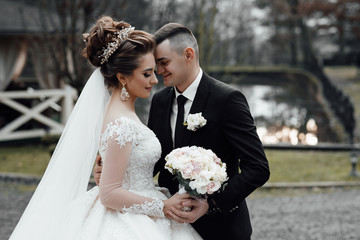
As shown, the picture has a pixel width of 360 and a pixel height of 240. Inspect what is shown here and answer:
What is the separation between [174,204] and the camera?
2738mm

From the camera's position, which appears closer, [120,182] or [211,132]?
[120,182]

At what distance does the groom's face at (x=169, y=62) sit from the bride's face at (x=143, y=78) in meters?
0.10

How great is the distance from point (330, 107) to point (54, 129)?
13.0 meters

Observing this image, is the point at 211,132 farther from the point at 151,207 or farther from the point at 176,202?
the point at 151,207

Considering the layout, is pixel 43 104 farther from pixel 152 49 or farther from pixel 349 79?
pixel 349 79

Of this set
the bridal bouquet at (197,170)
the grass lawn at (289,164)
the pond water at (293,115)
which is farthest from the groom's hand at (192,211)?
the pond water at (293,115)

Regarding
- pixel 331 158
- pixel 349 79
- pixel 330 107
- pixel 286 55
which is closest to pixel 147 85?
pixel 331 158

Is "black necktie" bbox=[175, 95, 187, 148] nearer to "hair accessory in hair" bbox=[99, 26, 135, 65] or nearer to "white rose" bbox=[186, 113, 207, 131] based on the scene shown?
"white rose" bbox=[186, 113, 207, 131]

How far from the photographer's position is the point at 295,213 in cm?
699

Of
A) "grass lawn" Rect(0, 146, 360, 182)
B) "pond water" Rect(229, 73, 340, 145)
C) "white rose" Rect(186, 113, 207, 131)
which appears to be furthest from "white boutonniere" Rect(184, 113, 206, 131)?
"pond water" Rect(229, 73, 340, 145)

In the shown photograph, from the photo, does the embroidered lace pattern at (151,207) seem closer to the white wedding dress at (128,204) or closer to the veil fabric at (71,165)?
the white wedding dress at (128,204)

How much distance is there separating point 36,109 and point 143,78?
1093 centimetres

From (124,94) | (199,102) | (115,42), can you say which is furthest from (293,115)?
(115,42)

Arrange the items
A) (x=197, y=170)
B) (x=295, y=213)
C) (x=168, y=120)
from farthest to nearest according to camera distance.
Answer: (x=295, y=213)
(x=168, y=120)
(x=197, y=170)
